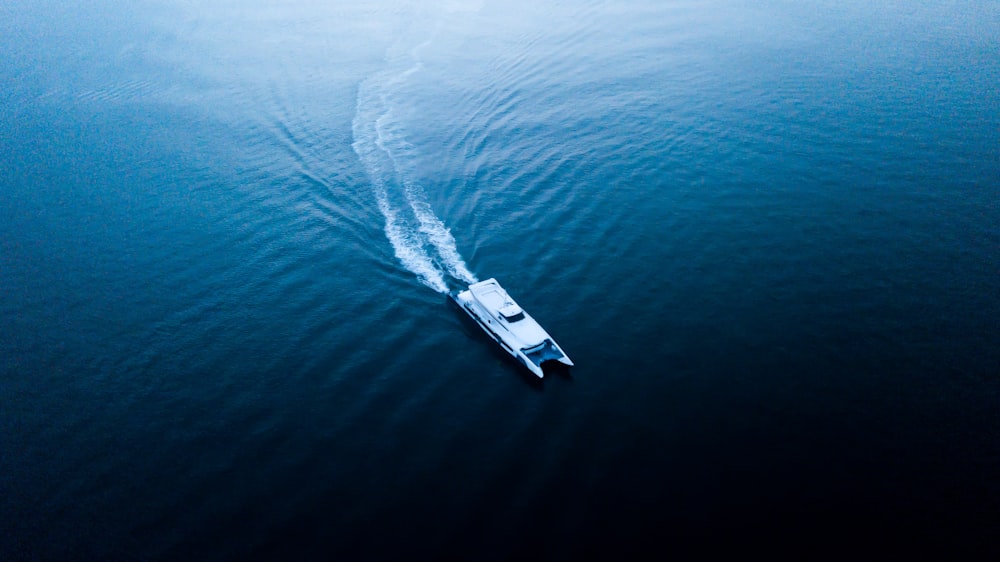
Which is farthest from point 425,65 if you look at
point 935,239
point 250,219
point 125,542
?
point 125,542

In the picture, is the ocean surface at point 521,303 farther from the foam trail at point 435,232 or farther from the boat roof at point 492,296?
the boat roof at point 492,296

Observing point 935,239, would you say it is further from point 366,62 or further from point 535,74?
point 366,62

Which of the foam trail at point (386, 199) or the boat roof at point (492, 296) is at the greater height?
the foam trail at point (386, 199)

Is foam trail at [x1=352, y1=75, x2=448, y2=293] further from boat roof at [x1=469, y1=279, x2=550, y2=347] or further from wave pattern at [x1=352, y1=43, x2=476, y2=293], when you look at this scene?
boat roof at [x1=469, y1=279, x2=550, y2=347]

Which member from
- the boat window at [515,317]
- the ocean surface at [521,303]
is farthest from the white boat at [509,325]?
the ocean surface at [521,303]

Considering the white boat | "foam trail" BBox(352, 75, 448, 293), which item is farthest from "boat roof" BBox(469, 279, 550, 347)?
"foam trail" BBox(352, 75, 448, 293)

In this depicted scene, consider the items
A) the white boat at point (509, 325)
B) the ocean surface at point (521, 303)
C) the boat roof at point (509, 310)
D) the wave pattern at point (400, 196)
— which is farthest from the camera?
the wave pattern at point (400, 196)

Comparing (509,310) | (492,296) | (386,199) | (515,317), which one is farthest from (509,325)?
(386,199)
